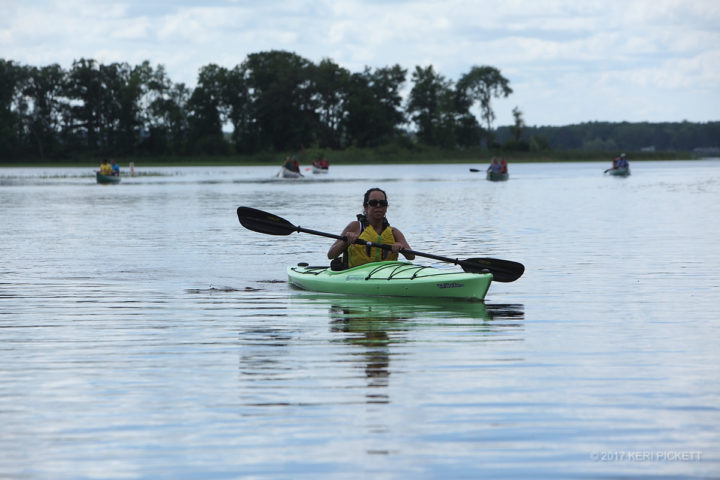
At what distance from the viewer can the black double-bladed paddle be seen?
44.8 ft

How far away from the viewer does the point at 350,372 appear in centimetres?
864

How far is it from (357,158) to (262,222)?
369 feet

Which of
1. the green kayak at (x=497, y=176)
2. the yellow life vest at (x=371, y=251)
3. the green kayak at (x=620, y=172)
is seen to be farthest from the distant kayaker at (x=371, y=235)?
the green kayak at (x=620, y=172)

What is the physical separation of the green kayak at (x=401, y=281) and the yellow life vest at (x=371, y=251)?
0.87ft

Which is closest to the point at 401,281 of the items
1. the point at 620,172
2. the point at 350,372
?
the point at 350,372

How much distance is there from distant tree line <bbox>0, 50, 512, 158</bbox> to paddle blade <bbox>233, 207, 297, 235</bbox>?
343 ft

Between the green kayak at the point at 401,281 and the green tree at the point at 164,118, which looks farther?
the green tree at the point at 164,118

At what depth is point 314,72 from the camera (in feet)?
425

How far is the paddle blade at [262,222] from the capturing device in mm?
15844

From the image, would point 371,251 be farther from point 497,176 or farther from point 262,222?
point 497,176

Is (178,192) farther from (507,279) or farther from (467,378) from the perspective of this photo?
(467,378)

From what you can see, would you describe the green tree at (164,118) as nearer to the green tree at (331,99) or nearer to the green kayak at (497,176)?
the green tree at (331,99)

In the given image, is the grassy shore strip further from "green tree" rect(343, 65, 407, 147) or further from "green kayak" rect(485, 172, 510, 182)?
"green kayak" rect(485, 172, 510, 182)

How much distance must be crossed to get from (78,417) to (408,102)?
5285 inches
